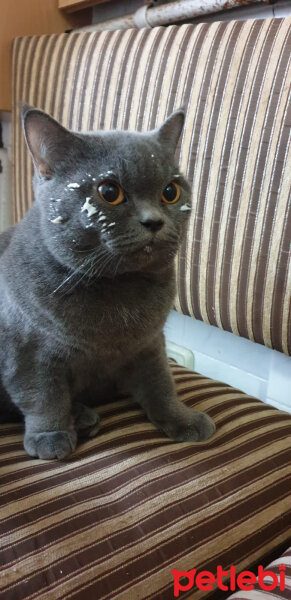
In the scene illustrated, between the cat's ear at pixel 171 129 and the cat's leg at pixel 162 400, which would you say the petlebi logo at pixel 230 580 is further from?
the cat's ear at pixel 171 129

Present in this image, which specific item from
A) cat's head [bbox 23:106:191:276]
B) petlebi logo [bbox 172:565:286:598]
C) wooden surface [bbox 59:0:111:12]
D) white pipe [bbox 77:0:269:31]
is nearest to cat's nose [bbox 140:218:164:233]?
cat's head [bbox 23:106:191:276]

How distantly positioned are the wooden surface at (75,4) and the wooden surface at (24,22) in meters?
0.04

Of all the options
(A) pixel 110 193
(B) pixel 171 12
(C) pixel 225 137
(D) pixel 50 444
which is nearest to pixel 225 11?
(B) pixel 171 12

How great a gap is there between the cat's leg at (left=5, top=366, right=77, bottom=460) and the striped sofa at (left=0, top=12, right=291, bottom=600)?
0.8 inches

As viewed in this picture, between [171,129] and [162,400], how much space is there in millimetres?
426

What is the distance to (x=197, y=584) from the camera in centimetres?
57

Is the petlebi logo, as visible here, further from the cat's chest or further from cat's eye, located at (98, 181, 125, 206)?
cat's eye, located at (98, 181, 125, 206)

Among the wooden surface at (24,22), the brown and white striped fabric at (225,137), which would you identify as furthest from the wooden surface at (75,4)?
the brown and white striped fabric at (225,137)

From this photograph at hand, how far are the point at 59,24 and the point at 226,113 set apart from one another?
101 centimetres

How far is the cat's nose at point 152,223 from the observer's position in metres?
0.58

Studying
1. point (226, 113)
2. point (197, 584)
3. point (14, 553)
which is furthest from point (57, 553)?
point (226, 113)

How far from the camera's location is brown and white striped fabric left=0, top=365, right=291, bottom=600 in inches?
20.8

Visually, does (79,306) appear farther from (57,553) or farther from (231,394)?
(231,394)

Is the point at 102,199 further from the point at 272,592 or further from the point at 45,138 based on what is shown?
the point at 272,592
